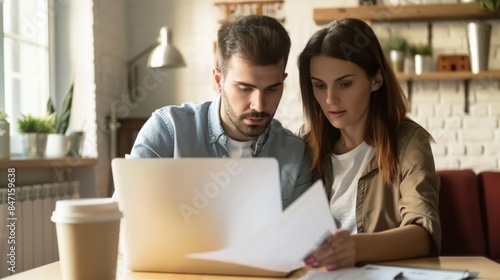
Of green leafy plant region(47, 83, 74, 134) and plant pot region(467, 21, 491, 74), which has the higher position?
plant pot region(467, 21, 491, 74)

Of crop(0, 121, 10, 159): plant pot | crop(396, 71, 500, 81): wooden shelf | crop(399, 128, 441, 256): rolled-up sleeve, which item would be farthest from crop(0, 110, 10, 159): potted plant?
crop(396, 71, 500, 81): wooden shelf

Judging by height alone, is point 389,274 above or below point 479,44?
below

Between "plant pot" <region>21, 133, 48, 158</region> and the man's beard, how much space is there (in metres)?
1.39

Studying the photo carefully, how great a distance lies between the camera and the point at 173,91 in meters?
3.86

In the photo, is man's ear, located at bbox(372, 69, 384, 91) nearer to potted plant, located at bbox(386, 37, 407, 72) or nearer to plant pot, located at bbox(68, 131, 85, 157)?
plant pot, located at bbox(68, 131, 85, 157)

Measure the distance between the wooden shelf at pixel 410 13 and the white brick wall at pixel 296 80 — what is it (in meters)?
0.10

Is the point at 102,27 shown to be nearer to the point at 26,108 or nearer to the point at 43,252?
the point at 26,108

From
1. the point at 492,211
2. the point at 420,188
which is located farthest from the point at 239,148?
the point at 492,211

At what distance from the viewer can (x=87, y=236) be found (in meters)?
1.00

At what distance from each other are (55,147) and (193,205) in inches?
73.7

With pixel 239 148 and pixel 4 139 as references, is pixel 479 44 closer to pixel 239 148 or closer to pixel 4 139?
pixel 239 148

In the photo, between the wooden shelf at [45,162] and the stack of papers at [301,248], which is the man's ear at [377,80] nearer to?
the stack of papers at [301,248]

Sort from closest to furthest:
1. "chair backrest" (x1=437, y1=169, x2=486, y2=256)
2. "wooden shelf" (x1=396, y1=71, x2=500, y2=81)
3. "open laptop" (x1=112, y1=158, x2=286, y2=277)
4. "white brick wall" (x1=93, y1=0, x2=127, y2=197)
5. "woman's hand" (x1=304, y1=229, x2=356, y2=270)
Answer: "open laptop" (x1=112, y1=158, x2=286, y2=277) < "woman's hand" (x1=304, y1=229, x2=356, y2=270) < "chair backrest" (x1=437, y1=169, x2=486, y2=256) < "white brick wall" (x1=93, y1=0, x2=127, y2=197) < "wooden shelf" (x1=396, y1=71, x2=500, y2=81)

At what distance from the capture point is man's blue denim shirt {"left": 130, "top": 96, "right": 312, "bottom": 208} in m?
1.56
